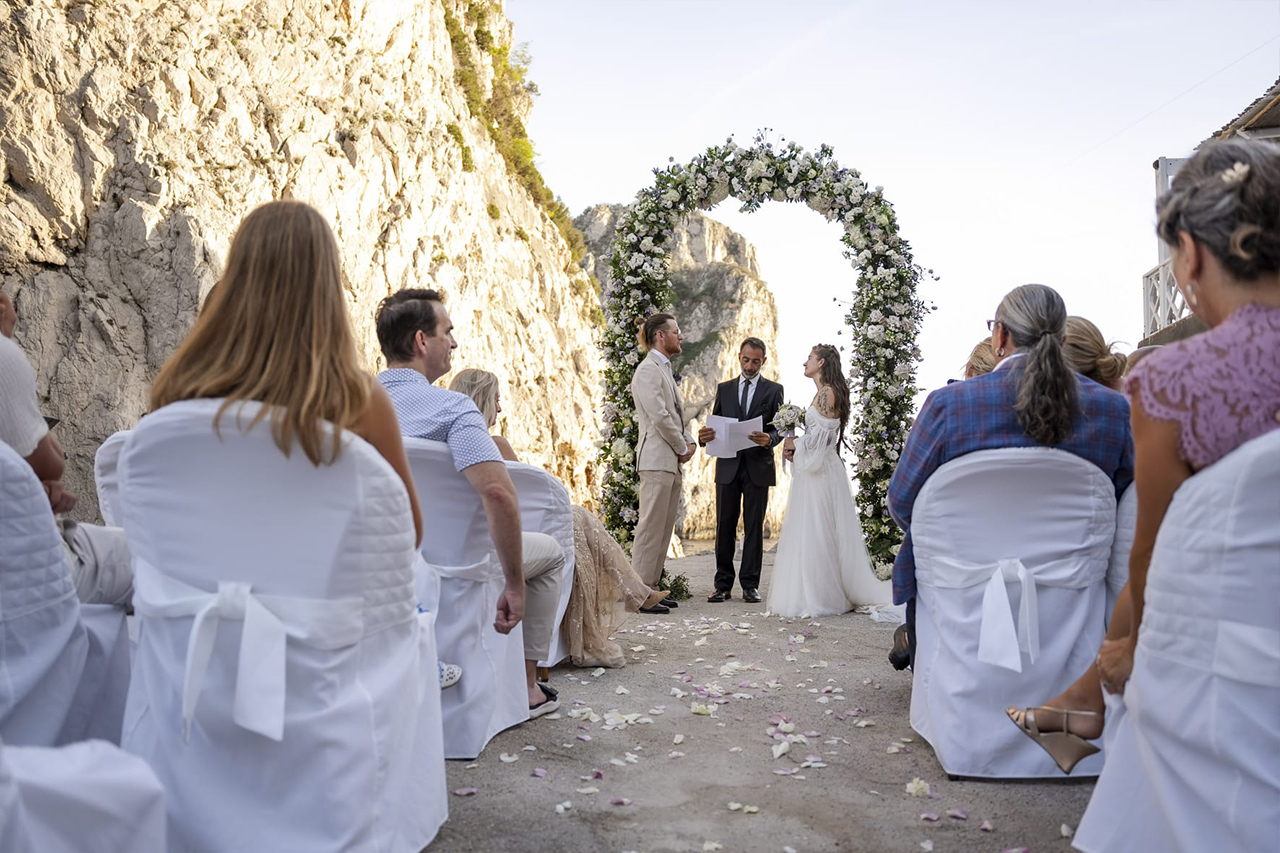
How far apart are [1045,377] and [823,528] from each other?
4.34 metres

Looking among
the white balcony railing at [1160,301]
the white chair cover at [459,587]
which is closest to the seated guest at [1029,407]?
the white chair cover at [459,587]

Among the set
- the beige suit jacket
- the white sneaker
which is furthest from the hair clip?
the beige suit jacket

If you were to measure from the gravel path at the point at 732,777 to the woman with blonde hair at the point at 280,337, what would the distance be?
1.33m

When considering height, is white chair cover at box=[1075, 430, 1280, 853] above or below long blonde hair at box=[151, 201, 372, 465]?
below

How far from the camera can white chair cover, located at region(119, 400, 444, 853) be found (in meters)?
2.14

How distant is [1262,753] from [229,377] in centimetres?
232

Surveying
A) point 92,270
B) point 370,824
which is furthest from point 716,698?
point 92,270

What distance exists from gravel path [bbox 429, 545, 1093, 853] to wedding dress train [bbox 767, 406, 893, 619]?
1.88m

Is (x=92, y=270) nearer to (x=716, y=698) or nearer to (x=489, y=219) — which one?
(x=489, y=219)

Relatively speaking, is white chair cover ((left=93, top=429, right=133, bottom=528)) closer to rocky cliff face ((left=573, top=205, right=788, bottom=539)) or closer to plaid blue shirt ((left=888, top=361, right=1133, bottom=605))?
plaid blue shirt ((left=888, top=361, right=1133, bottom=605))

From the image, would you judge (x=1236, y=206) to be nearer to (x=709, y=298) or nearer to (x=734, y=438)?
(x=734, y=438)

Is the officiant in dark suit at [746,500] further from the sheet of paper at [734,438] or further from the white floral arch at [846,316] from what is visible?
the white floral arch at [846,316]

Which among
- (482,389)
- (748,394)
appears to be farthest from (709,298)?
(482,389)

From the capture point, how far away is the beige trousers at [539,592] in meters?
4.35
